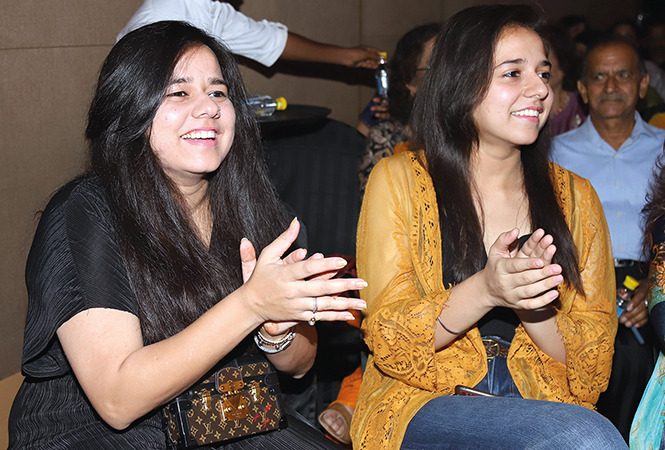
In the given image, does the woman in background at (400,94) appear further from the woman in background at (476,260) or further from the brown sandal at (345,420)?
the brown sandal at (345,420)

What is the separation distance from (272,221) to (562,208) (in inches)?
33.7

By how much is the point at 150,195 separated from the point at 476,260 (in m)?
0.88

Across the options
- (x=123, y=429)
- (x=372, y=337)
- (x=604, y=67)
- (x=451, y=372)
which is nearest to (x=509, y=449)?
(x=451, y=372)

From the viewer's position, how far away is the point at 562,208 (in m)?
1.80

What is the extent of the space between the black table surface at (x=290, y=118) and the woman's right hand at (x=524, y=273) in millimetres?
1188

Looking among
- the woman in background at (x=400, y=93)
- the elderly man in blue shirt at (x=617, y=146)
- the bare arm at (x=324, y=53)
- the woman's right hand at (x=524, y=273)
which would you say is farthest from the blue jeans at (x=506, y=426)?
the bare arm at (x=324, y=53)

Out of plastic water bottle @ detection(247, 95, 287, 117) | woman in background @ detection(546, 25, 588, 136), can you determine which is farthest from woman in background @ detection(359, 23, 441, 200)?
woman in background @ detection(546, 25, 588, 136)

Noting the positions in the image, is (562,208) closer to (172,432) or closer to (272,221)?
(272,221)

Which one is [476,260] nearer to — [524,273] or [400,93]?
[524,273]

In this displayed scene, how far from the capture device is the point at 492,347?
65.5 inches

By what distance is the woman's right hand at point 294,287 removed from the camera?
1120 millimetres

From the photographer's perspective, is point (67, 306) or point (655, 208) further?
point (655, 208)

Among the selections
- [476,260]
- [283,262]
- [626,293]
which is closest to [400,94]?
[626,293]

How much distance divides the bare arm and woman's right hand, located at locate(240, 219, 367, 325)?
7.30ft
